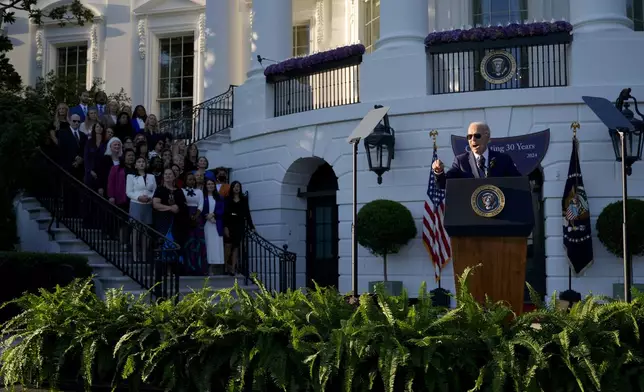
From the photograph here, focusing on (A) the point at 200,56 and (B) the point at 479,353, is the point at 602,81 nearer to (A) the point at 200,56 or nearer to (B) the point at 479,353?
(B) the point at 479,353

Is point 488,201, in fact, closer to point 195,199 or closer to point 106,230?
point 195,199

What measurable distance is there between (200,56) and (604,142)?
45.6ft

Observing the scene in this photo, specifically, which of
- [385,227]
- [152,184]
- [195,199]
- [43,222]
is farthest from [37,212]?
[385,227]

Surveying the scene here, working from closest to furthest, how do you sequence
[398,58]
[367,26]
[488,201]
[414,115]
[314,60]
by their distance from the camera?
[488,201] < [414,115] < [398,58] < [314,60] < [367,26]

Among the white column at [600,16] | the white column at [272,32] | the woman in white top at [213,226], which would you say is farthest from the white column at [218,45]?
the white column at [600,16]

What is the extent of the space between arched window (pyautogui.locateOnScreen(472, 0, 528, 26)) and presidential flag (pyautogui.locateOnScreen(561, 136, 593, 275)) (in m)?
5.00

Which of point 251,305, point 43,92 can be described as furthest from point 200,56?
point 251,305

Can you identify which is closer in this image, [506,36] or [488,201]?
[488,201]

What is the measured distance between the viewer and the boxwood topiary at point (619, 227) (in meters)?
13.1

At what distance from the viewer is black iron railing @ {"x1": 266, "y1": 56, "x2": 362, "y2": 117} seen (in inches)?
635

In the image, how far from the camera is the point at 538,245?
1484cm

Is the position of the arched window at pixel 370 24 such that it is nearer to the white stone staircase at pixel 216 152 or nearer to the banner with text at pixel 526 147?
the white stone staircase at pixel 216 152

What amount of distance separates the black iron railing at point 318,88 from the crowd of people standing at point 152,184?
267 centimetres

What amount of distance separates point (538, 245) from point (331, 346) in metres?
10.8
